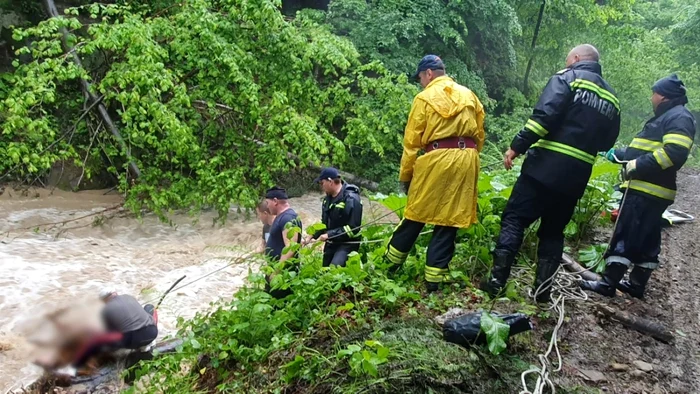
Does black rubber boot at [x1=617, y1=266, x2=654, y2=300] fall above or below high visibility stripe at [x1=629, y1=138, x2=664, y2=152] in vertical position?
below

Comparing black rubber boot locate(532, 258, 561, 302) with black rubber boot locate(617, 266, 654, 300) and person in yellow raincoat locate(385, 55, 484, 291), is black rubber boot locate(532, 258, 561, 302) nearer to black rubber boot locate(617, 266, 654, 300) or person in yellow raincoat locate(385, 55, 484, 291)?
person in yellow raincoat locate(385, 55, 484, 291)

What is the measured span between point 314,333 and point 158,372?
1.06m

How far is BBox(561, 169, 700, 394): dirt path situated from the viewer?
2.74 metres

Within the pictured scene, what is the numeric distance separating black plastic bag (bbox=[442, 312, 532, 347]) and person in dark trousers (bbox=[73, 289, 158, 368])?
300cm

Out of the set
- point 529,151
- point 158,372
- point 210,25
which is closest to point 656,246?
point 529,151

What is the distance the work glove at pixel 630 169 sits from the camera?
3957mm

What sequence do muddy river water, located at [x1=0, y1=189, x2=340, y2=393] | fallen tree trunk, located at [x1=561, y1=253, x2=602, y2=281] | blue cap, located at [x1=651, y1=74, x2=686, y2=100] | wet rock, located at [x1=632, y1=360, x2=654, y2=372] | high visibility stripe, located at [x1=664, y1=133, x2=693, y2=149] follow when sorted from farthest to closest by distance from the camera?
1. muddy river water, located at [x1=0, y1=189, x2=340, y2=393]
2. fallen tree trunk, located at [x1=561, y1=253, x2=602, y2=281]
3. blue cap, located at [x1=651, y1=74, x2=686, y2=100]
4. high visibility stripe, located at [x1=664, y1=133, x2=693, y2=149]
5. wet rock, located at [x1=632, y1=360, x2=654, y2=372]

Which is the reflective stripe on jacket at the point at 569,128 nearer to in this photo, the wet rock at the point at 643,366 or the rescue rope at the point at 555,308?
the rescue rope at the point at 555,308

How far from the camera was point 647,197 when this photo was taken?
13.2 ft

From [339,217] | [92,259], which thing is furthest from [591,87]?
[92,259]

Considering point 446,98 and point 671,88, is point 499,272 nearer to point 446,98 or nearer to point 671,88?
point 446,98

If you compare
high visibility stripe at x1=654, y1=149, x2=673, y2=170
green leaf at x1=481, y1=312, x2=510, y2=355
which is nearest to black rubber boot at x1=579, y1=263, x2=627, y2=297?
high visibility stripe at x1=654, y1=149, x2=673, y2=170

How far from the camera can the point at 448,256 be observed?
3641 mm

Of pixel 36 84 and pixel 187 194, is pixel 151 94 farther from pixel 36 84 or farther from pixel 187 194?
pixel 187 194
